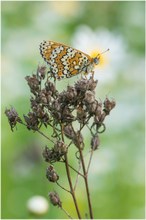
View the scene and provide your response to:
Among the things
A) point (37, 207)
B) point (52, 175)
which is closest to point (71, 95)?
point (52, 175)

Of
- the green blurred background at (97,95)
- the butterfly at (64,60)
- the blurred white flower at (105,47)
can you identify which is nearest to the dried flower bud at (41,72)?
the butterfly at (64,60)

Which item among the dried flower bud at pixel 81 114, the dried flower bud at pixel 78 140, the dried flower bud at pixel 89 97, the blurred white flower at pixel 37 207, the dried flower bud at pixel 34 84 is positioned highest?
the blurred white flower at pixel 37 207

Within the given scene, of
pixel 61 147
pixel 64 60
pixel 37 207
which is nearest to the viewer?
pixel 61 147

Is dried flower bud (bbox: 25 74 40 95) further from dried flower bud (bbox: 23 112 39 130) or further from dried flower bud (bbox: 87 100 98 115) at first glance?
dried flower bud (bbox: 87 100 98 115)

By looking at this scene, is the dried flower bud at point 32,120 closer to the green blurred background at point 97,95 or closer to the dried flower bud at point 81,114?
the dried flower bud at point 81,114

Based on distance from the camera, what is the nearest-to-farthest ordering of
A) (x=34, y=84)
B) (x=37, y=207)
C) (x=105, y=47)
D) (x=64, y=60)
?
(x=34, y=84) < (x=64, y=60) < (x=37, y=207) < (x=105, y=47)

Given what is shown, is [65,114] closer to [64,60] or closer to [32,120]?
[32,120]

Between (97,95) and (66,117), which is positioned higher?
(97,95)

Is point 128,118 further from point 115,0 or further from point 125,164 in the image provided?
point 115,0

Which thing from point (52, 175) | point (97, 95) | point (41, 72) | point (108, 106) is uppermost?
point (97, 95)
